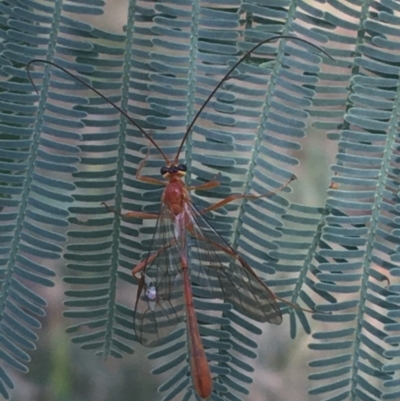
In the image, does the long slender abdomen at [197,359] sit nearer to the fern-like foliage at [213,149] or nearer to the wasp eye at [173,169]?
the fern-like foliage at [213,149]

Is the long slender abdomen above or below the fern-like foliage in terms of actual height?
below

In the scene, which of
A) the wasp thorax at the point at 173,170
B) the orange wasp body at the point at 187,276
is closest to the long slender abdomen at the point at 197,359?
the orange wasp body at the point at 187,276

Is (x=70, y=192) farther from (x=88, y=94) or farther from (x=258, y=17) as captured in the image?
(x=258, y=17)

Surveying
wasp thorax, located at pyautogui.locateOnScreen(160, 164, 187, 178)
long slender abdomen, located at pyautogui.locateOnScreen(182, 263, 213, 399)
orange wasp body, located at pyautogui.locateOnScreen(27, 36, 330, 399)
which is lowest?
long slender abdomen, located at pyautogui.locateOnScreen(182, 263, 213, 399)

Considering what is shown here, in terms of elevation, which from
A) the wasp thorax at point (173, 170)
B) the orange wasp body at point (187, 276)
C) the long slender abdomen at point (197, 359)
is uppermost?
the wasp thorax at point (173, 170)

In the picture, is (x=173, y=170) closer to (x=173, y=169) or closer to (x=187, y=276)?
(x=173, y=169)

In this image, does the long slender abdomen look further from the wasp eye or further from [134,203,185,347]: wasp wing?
the wasp eye

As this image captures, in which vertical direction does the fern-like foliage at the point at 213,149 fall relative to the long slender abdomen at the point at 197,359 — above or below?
above

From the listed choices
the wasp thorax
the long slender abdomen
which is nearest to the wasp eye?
the wasp thorax

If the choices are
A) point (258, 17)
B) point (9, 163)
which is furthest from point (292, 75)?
point (9, 163)
